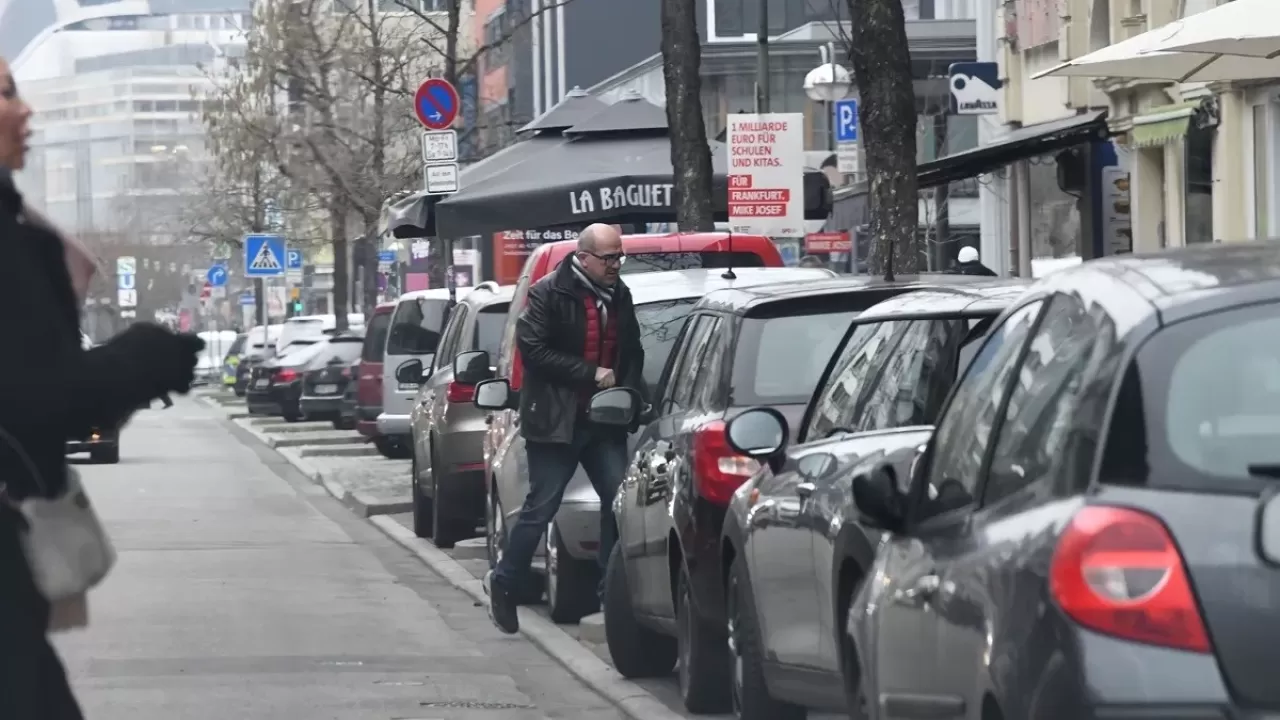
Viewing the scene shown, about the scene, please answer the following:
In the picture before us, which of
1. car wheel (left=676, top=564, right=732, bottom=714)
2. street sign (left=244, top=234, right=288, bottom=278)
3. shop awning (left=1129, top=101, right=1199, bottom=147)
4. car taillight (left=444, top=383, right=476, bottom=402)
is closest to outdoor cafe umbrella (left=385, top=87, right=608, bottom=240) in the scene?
car taillight (left=444, top=383, right=476, bottom=402)

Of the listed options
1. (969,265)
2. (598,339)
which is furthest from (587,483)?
(969,265)

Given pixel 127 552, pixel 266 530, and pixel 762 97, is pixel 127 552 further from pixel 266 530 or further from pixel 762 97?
pixel 762 97

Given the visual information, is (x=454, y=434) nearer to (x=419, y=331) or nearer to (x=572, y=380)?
(x=572, y=380)

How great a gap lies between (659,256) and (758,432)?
7811 millimetres

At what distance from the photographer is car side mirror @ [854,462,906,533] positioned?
5504mm

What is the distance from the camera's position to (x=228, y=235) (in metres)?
60.7

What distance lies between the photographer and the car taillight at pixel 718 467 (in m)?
8.98

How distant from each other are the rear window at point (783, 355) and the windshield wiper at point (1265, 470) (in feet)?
16.0

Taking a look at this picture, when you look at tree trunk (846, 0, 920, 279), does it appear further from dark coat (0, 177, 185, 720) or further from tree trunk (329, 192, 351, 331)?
tree trunk (329, 192, 351, 331)

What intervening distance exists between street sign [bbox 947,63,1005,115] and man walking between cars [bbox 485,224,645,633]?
12.6 metres

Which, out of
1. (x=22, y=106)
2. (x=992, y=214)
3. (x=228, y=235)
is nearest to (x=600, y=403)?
(x=22, y=106)

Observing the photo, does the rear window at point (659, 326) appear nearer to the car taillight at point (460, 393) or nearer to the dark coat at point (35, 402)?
the car taillight at point (460, 393)

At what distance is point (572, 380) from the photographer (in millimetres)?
12023

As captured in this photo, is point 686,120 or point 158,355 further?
point 686,120
